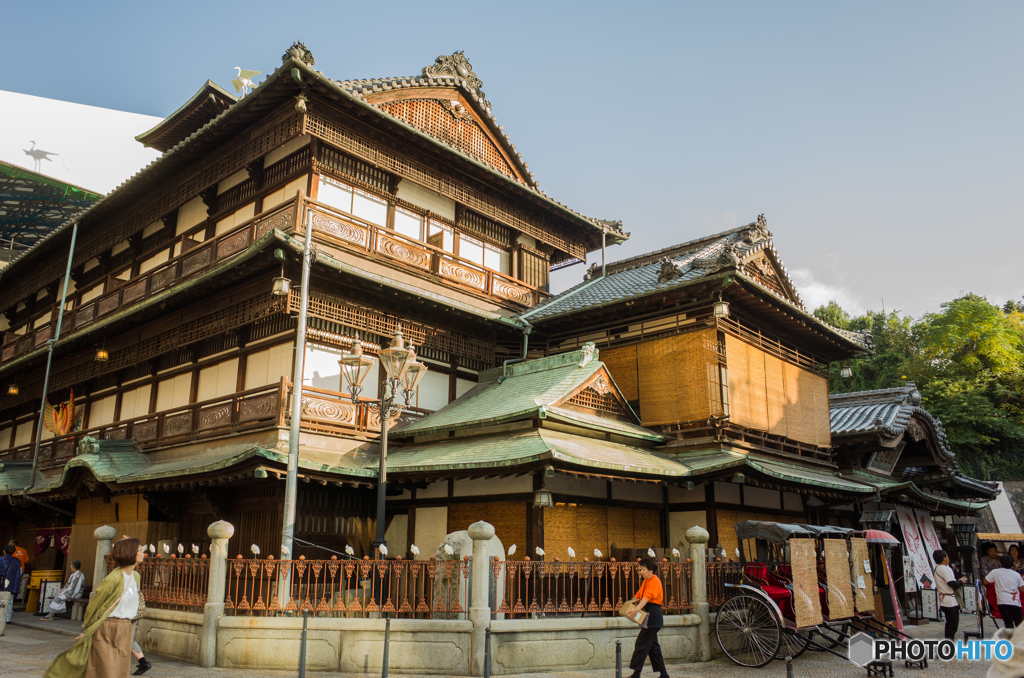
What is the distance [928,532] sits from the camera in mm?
21938

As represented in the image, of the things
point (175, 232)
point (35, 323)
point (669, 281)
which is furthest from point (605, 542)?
point (35, 323)

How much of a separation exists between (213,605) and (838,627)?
11.1 m

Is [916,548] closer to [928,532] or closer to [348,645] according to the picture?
[928,532]

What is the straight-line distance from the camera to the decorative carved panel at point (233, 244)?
1655 centimetres

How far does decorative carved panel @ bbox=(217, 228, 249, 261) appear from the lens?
16547 millimetres

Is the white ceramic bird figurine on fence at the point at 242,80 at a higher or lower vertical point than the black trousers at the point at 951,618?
higher

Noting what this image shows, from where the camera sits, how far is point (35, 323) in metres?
28.1

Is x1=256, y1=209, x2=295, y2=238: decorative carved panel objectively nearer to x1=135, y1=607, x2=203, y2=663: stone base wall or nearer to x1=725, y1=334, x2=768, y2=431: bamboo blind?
x1=135, y1=607, x2=203, y2=663: stone base wall

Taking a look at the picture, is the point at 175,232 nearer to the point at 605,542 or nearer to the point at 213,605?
the point at 213,605

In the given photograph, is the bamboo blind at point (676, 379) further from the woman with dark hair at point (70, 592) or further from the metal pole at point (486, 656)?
the woman with dark hair at point (70, 592)

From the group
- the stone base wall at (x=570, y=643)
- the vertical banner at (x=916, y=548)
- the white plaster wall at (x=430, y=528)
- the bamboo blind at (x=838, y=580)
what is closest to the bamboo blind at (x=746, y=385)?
the bamboo blind at (x=838, y=580)

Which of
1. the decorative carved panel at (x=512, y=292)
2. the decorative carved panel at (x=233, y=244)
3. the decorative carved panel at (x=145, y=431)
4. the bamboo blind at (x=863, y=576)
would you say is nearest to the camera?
the bamboo blind at (x=863, y=576)

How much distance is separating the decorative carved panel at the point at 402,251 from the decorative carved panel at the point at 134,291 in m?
7.08

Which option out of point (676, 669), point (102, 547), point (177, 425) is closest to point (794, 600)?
point (676, 669)
